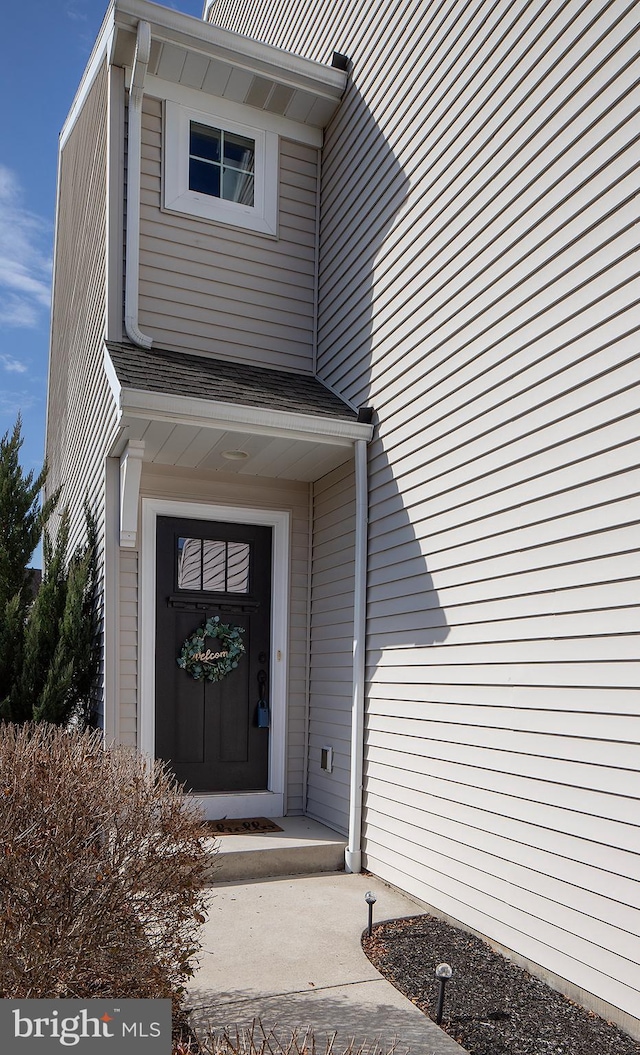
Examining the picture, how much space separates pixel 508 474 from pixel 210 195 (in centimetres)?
338

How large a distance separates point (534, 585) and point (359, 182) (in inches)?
129

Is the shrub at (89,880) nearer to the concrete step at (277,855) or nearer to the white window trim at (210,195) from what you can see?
the concrete step at (277,855)

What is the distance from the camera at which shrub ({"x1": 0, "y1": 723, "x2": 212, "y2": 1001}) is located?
6.88 feet

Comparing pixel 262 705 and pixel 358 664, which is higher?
pixel 358 664

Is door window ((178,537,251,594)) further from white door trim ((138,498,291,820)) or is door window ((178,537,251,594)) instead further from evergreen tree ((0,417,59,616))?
evergreen tree ((0,417,59,616))

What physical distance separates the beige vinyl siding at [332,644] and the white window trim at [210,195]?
77.6 inches

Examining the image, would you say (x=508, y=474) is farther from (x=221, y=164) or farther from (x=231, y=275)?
(x=221, y=164)

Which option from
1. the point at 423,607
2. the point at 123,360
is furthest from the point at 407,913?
the point at 123,360

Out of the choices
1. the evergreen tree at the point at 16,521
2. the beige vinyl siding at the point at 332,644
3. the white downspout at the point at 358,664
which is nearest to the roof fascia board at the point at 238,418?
the white downspout at the point at 358,664

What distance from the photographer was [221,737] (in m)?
5.30

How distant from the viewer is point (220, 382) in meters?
4.92

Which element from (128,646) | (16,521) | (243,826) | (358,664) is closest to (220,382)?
(128,646)

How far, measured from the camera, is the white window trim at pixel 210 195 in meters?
5.40

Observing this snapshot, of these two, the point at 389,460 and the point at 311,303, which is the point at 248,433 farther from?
the point at 311,303
